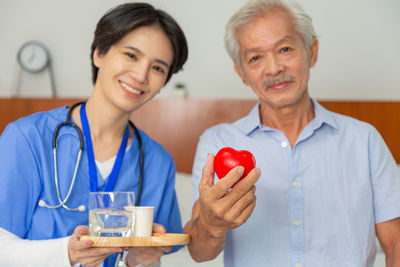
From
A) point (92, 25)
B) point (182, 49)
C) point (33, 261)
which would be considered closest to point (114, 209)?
point (33, 261)

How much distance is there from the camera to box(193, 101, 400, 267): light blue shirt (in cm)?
154

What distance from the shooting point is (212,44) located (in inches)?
125

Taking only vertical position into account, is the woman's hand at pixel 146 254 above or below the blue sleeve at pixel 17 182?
below

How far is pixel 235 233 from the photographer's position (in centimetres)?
161

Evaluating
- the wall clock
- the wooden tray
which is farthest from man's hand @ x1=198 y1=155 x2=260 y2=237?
the wall clock

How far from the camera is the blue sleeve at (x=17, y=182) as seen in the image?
1.40 m

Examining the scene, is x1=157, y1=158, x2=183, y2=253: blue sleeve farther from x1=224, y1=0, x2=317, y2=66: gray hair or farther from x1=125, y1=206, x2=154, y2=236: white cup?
x1=224, y1=0, x2=317, y2=66: gray hair

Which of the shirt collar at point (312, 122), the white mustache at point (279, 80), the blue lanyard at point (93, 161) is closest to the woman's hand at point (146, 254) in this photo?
the blue lanyard at point (93, 161)

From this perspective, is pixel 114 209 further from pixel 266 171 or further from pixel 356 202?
pixel 356 202

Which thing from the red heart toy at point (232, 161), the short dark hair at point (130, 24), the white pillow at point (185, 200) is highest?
the short dark hair at point (130, 24)

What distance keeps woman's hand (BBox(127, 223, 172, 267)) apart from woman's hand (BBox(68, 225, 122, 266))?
0.50ft

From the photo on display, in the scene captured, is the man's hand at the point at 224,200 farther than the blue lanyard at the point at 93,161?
No

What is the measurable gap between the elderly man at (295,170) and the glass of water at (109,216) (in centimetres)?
28

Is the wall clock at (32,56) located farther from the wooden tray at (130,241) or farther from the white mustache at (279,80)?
the wooden tray at (130,241)
